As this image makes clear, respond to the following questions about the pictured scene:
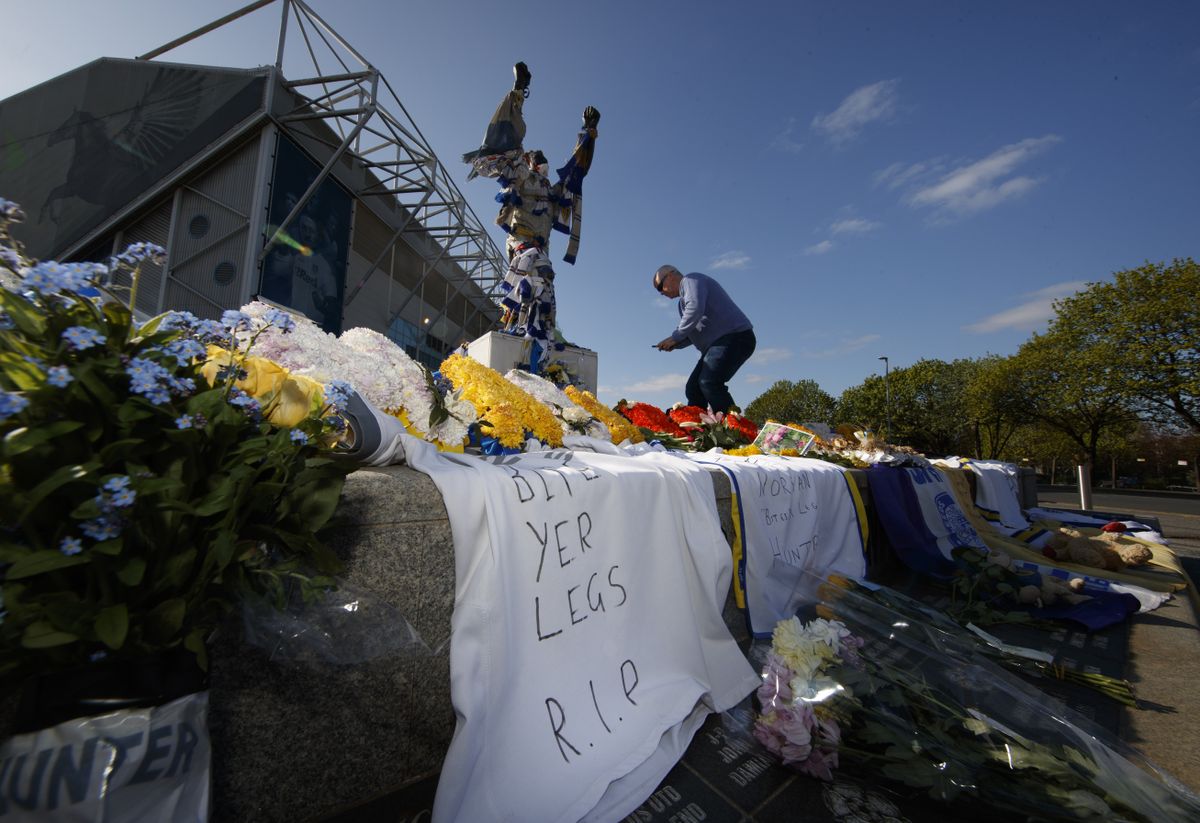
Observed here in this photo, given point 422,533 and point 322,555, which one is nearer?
point 322,555

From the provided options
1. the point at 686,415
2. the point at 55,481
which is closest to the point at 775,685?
the point at 55,481

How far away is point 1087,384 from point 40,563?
1282 inches

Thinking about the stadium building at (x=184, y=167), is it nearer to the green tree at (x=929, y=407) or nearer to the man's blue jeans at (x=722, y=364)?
the man's blue jeans at (x=722, y=364)

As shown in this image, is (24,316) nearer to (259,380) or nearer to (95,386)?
(95,386)

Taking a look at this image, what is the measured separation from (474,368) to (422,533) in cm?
113

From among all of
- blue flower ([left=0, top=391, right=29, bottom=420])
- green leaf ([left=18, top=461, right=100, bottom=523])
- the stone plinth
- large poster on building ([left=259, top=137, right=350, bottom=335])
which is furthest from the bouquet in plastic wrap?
large poster on building ([left=259, top=137, right=350, bottom=335])

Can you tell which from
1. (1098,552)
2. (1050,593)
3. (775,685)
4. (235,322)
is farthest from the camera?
(1098,552)

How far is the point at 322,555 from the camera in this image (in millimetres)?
970

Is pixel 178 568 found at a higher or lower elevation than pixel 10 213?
lower

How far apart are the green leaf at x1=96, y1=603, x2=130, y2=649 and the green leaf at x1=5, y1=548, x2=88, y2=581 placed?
0.29 ft

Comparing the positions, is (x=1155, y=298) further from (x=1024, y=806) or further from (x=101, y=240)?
(x=101, y=240)

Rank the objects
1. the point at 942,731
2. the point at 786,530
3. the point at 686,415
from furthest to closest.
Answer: the point at 686,415 → the point at 786,530 → the point at 942,731

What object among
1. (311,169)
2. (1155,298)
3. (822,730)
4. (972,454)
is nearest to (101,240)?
(311,169)

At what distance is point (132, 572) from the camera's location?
74cm
